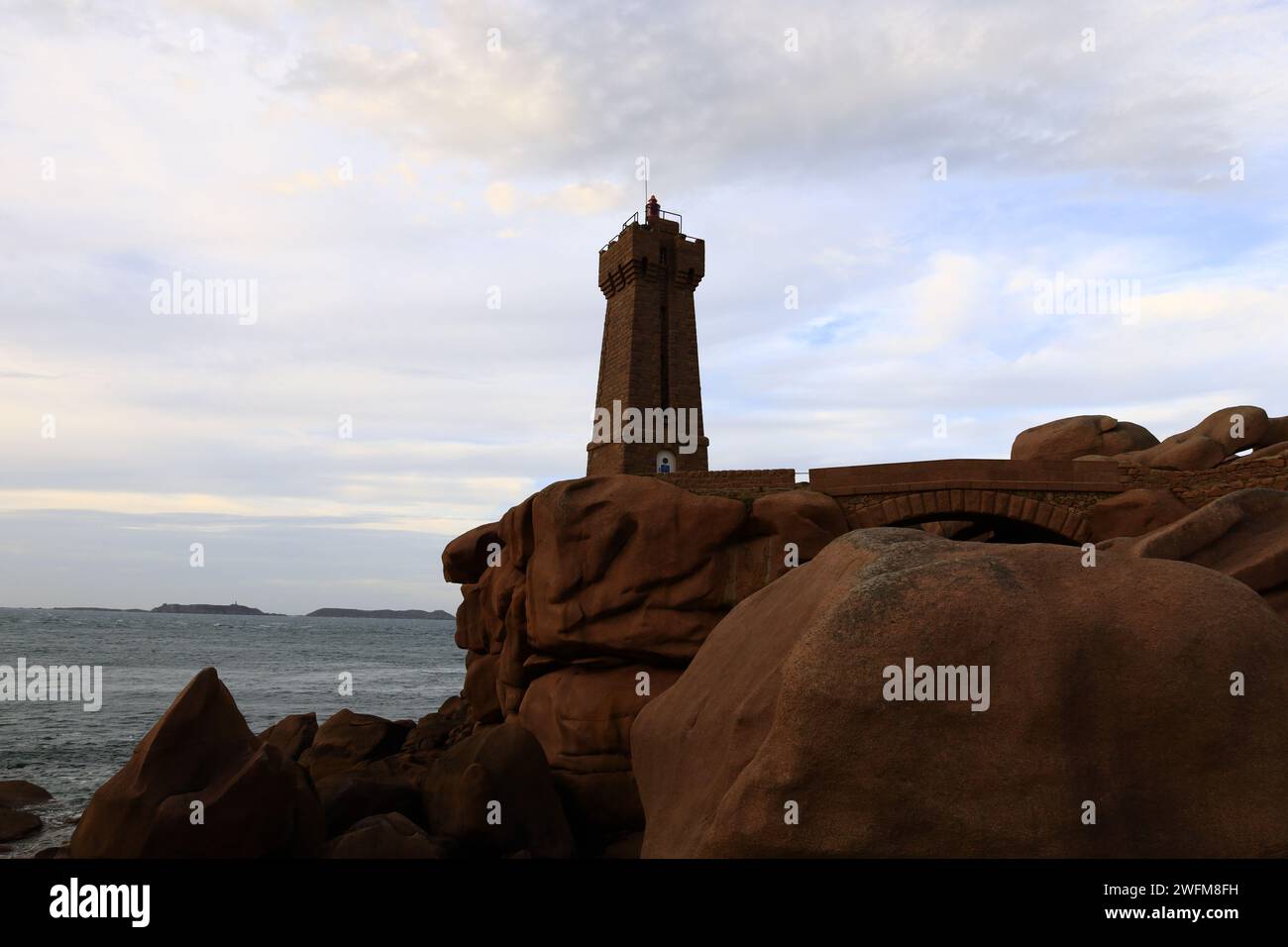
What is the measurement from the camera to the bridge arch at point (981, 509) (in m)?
18.1

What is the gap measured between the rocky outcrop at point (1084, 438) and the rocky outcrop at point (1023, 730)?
2234 centimetres

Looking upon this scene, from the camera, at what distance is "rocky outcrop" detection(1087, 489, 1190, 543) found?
1750 centimetres

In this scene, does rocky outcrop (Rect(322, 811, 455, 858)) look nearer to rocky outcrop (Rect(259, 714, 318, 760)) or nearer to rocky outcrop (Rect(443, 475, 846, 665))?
rocky outcrop (Rect(443, 475, 846, 665))

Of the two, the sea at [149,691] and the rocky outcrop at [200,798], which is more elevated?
the rocky outcrop at [200,798]

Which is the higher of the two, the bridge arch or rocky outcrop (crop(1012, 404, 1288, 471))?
rocky outcrop (crop(1012, 404, 1288, 471))

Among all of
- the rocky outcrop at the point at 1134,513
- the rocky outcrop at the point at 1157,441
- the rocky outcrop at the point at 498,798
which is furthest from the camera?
the rocky outcrop at the point at 1157,441

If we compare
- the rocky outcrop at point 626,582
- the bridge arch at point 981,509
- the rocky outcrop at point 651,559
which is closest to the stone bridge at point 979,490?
the bridge arch at point 981,509

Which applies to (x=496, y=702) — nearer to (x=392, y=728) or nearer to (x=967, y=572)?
(x=392, y=728)

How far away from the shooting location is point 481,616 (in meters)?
21.6

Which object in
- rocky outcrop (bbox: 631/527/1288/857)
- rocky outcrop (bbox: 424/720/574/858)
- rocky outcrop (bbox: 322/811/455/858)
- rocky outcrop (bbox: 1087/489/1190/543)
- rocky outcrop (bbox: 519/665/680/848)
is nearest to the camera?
rocky outcrop (bbox: 631/527/1288/857)

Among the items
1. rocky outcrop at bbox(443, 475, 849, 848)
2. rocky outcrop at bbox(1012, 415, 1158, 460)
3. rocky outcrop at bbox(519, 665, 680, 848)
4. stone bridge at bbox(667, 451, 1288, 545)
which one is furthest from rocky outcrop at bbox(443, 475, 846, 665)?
rocky outcrop at bbox(1012, 415, 1158, 460)

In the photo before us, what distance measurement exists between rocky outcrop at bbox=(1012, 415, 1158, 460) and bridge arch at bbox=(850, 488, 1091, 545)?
7908 millimetres

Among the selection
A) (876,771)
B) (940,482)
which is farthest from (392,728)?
(876,771)

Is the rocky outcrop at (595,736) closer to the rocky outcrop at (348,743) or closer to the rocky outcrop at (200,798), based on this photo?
the rocky outcrop at (200,798)
